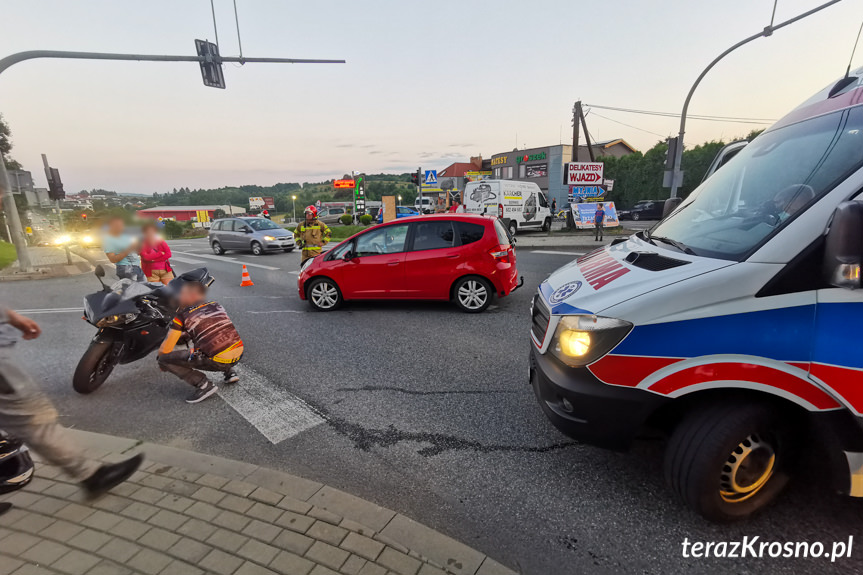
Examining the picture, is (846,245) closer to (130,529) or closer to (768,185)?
(768,185)

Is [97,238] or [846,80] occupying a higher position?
[846,80]

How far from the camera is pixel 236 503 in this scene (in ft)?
8.04

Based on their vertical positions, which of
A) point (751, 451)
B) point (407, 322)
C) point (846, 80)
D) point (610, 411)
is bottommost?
point (407, 322)

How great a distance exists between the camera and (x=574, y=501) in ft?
8.24

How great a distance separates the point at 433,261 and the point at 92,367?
14.8 feet

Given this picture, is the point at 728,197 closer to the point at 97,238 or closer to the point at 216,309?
the point at 216,309

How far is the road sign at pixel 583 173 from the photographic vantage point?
21.0m

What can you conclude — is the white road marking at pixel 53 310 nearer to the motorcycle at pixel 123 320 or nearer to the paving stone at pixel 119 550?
the motorcycle at pixel 123 320

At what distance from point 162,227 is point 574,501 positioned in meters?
5.94

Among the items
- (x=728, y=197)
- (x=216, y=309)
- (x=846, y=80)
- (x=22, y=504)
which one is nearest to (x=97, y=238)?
(x=216, y=309)

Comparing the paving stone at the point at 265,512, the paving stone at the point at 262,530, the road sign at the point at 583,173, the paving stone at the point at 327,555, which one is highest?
the road sign at the point at 583,173

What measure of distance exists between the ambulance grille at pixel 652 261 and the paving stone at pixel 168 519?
121 inches

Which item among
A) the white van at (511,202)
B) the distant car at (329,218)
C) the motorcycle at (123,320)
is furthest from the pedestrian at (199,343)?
the distant car at (329,218)

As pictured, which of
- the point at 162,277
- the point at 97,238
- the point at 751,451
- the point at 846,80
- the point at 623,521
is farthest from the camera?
the point at 162,277
